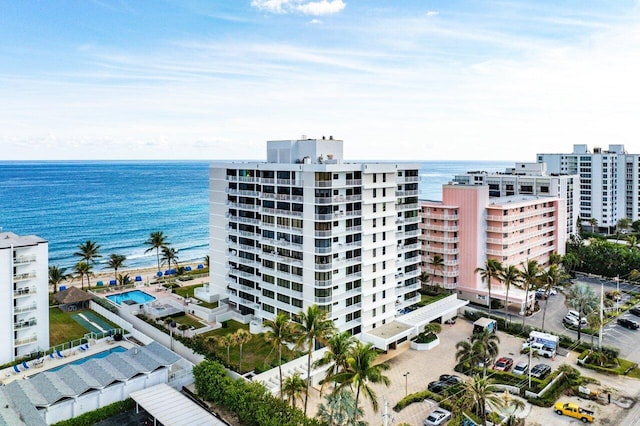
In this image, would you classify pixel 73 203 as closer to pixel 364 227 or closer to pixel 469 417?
pixel 364 227

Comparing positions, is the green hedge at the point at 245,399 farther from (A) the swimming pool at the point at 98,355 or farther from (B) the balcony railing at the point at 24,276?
(B) the balcony railing at the point at 24,276

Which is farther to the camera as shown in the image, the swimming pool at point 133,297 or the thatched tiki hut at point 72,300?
the swimming pool at point 133,297

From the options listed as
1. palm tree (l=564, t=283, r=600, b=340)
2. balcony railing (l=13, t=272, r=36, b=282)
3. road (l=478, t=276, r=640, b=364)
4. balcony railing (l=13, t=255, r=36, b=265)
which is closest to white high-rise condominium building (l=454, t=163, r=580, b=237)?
road (l=478, t=276, r=640, b=364)

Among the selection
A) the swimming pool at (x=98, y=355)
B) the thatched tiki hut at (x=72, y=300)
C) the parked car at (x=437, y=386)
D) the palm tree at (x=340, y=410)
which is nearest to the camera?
the palm tree at (x=340, y=410)

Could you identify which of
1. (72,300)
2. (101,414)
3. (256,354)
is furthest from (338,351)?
(72,300)

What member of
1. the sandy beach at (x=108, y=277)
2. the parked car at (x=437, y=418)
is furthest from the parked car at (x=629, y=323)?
the sandy beach at (x=108, y=277)

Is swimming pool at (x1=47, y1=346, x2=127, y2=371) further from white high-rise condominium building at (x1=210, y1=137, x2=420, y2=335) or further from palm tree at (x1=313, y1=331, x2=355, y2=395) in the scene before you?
palm tree at (x1=313, y1=331, x2=355, y2=395)
